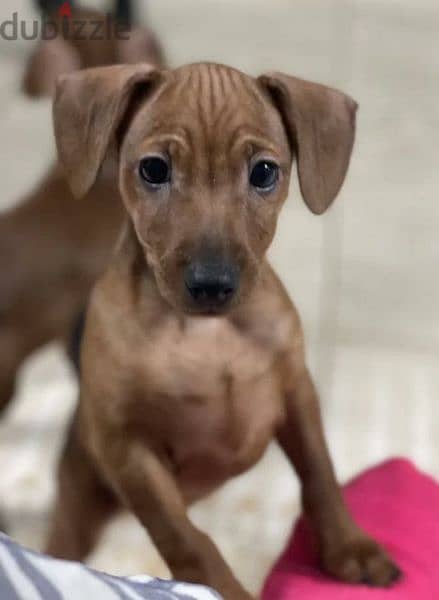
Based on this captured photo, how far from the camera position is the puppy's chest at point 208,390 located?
1.08 meters

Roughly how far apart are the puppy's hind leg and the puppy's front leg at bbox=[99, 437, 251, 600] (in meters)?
0.16

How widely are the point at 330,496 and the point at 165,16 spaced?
3.79ft

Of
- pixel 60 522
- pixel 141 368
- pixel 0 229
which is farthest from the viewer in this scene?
pixel 0 229

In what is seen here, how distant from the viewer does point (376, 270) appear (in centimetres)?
206

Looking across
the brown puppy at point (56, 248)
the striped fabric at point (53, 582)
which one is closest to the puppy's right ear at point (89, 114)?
the striped fabric at point (53, 582)

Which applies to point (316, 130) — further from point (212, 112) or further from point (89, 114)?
point (89, 114)

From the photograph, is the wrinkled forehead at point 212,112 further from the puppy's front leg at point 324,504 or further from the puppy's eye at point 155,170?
the puppy's front leg at point 324,504

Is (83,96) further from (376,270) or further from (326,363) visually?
(376,270)

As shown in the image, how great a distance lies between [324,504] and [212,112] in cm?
47

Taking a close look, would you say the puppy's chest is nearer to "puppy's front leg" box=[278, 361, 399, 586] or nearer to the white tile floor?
"puppy's front leg" box=[278, 361, 399, 586]

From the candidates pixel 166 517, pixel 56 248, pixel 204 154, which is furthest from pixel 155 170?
pixel 56 248

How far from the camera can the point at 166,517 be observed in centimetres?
107

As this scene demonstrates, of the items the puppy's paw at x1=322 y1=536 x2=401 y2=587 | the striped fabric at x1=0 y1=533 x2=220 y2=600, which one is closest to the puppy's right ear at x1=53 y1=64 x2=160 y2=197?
the striped fabric at x1=0 y1=533 x2=220 y2=600

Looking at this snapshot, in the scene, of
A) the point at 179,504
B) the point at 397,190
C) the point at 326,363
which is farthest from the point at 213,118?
the point at 397,190
